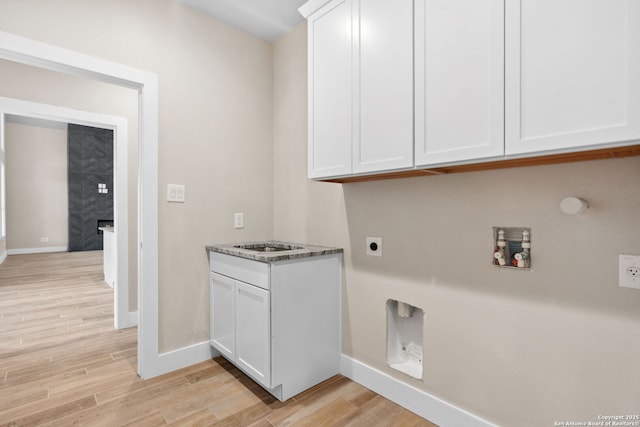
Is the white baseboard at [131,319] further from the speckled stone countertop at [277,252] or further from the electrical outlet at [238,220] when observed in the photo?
the electrical outlet at [238,220]

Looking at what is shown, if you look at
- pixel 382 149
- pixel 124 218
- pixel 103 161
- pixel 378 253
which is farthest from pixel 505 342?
→ pixel 103 161

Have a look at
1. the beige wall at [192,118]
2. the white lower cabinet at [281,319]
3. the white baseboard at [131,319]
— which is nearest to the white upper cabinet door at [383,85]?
the white lower cabinet at [281,319]

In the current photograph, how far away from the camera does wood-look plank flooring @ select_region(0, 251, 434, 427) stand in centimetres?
176

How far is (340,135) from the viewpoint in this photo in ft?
6.14

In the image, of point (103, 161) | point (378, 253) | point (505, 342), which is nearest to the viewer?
point (505, 342)

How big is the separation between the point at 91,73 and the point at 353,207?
1.83 meters

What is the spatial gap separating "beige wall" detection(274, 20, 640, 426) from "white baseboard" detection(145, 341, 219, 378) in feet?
3.50

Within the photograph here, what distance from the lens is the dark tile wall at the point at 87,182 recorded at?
26.0 feet

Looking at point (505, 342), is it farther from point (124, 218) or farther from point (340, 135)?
point (124, 218)

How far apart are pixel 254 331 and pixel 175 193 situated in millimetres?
1127

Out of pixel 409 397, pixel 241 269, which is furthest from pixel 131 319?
pixel 409 397

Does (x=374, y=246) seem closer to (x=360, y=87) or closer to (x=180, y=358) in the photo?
(x=360, y=87)

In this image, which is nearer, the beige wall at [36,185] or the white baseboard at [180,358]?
the white baseboard at [180,358]

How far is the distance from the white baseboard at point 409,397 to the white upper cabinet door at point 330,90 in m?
1.29
